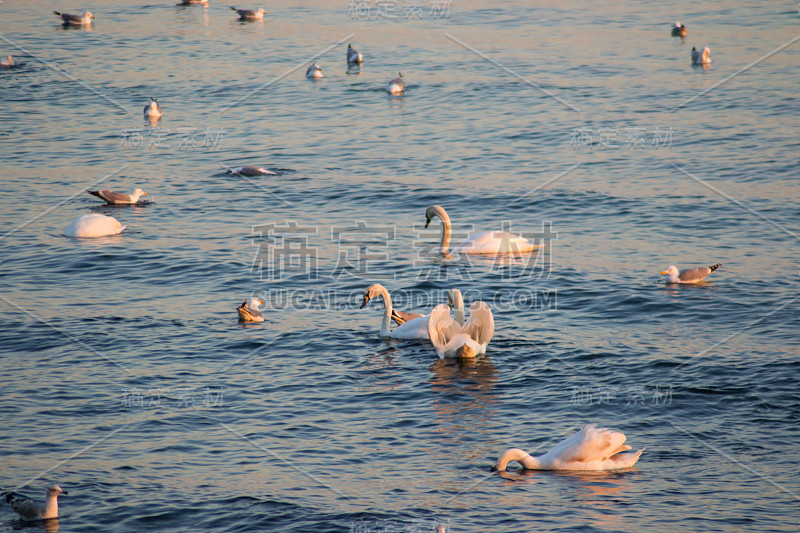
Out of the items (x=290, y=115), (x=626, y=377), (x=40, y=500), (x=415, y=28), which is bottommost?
(x=40, y=500)

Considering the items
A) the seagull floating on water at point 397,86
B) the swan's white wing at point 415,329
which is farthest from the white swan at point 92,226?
the seagull floating on water at point 397,86

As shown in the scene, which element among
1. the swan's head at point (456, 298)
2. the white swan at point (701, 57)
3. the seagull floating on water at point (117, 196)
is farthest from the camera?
the white swan at point (701, 57)

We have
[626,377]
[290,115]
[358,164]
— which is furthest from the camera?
[290,115]

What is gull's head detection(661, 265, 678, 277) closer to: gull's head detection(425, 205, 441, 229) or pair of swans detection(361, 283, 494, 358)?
pair of swans detection(361, 283, 494, 358)

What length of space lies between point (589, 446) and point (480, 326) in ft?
12.4

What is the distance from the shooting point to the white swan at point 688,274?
16016 millimetres

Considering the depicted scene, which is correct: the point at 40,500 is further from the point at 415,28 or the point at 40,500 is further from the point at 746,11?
the point at 746,11

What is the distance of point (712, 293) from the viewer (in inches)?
623

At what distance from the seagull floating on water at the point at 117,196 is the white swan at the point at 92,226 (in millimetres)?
1777

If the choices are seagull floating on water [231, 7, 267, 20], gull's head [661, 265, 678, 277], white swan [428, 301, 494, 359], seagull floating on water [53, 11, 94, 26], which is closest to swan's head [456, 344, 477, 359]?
Answer: white swan [428, 301, 494, 359]

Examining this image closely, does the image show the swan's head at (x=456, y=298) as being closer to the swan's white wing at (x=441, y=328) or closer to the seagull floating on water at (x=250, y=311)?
the swan's white wing at (x=441, y=328)

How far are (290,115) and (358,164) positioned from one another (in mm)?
6025

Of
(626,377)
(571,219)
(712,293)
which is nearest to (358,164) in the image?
(571,219)

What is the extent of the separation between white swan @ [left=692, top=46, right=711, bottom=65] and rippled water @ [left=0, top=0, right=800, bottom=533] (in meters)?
0.86
